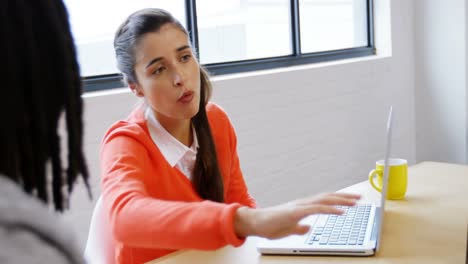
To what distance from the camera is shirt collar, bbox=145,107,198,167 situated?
59.4 inches

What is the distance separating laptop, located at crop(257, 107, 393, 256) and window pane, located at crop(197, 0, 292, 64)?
1604 mm

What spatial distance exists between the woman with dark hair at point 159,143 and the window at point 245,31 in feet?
2.17

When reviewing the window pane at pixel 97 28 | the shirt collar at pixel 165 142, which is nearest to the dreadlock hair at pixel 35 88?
the shirt collar at pixel 165 142

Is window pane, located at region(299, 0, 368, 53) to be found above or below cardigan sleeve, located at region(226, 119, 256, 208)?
above

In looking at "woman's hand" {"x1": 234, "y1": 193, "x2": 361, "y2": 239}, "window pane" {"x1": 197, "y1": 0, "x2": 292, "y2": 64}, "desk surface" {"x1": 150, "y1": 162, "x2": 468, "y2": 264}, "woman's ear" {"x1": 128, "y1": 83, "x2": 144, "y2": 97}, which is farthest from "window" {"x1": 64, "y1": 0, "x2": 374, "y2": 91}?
"woman's hand" {"x1": 234, "y1": 193, "x2": 361, "y2": 239}

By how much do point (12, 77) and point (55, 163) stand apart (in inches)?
4.2

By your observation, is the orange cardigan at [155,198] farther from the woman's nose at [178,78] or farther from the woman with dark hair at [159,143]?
the woman's nose at [178,78]

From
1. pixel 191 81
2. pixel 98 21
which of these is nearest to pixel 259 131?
pixel 98 21

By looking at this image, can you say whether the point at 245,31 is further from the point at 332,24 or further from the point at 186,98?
the point at 186,98

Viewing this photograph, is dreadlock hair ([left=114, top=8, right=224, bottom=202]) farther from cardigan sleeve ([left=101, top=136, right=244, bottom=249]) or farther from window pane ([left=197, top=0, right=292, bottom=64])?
window pane ([left=197, top=0, right=292, bottom=64])

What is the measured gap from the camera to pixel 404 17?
378 centimetres

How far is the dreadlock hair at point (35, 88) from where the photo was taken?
A: 55cm

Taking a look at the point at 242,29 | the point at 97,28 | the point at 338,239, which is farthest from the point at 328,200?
the point at 242,29

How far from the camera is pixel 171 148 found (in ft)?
5.01
